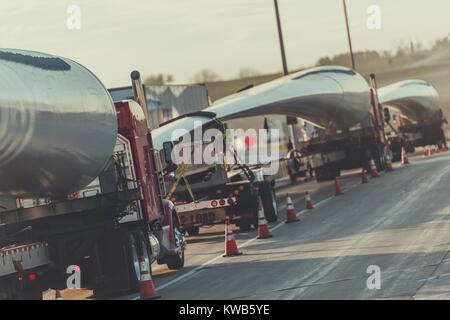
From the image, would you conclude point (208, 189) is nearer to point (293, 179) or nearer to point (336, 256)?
point (336, 256)

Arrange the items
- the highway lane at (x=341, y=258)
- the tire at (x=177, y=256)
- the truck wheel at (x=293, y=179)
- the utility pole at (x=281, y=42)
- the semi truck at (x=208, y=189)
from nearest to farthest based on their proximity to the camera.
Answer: the highway lane at (x=341, y=258)
the tire at (x=177, y=256)
the semi truck at (x=208, y=189)
the truck wheel at (x=293, y=179)
the utility pole at (x=281, y=42)

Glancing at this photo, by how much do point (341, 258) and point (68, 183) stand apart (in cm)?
494

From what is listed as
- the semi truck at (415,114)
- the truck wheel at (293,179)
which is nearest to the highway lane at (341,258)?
the truck wheel at (293,179)

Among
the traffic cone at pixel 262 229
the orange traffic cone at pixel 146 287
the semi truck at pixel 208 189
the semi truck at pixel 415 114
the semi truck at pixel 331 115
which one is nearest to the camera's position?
the orange traffic cone at pixel 146 287

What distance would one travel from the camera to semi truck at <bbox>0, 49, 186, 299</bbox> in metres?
13.8

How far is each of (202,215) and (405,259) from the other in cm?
845

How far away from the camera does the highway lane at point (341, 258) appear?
14734 mm

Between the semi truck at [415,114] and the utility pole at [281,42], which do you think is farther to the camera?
the semi truck at [415,114]

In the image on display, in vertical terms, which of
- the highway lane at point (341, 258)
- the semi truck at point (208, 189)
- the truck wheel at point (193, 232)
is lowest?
the highway lane at point (341, 258)

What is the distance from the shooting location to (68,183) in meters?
15.5

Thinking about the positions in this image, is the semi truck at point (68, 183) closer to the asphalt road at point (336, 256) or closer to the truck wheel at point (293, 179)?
the asphalt road at point (336, 256)

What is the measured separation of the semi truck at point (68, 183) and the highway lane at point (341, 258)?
1052 millimetres

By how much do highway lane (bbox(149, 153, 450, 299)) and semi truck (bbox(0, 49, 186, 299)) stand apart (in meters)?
1.05

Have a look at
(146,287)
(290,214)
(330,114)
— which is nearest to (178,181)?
(290,214)
